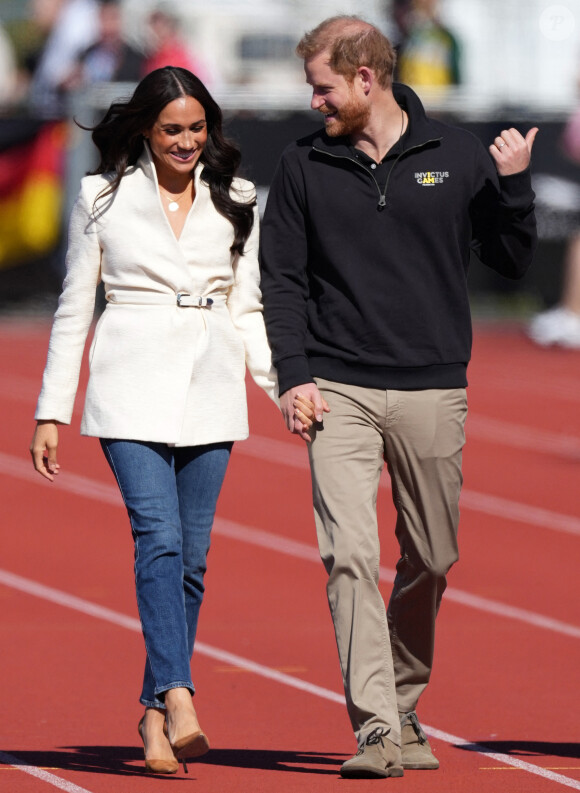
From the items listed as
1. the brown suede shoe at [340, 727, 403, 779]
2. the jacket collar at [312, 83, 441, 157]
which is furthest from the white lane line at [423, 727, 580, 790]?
the jacket collar at [312, 83, 441, 157]

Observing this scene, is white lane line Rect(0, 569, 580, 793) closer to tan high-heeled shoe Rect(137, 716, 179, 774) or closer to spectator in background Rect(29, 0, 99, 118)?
Result: tan high-heeled shoe Rect(137, 716, 179, 774)

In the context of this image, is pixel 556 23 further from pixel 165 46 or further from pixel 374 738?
pixel 374 738

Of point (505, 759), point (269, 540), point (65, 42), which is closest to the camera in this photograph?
point (505, 759)

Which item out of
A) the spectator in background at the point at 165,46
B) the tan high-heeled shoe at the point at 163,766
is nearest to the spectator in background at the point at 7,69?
the spectator in background at the point at 165,46

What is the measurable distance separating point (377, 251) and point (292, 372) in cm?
43

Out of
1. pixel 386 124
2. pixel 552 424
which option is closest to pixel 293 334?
pixel 386 124

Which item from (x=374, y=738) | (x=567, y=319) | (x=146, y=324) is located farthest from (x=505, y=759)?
(x=567, y=319)

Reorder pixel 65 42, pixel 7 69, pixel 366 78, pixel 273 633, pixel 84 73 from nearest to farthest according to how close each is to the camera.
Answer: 1. pixel 366 78
2. pixel 273 633
3. pixel 84 73
4. pixel 65 42
5. pixel 7 69

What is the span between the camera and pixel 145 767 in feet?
16.9

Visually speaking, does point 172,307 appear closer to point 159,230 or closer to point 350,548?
point 159,230

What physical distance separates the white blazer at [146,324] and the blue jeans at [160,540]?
0.07m

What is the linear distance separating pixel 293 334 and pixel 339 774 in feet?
4.23

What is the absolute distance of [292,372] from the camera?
200 inches

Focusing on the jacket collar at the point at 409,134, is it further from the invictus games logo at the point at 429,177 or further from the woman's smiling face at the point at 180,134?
the woman's smiling face at the point at 180,134
